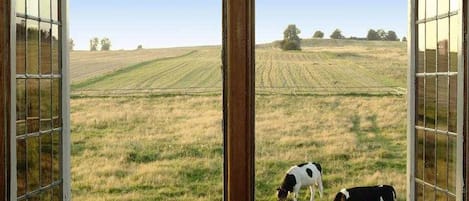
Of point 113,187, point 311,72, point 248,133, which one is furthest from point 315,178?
point 113,187

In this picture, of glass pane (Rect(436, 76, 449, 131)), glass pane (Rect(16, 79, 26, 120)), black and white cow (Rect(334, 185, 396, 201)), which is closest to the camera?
glass pane (Rect(16, 79, 26, 120))

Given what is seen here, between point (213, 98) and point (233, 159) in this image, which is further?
point (213, 98)

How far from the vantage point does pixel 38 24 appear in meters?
2.00

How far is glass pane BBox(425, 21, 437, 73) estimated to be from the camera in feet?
6.75

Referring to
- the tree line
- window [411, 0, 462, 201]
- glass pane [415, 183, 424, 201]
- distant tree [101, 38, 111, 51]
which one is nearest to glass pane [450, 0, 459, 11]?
window [411, 0, 462, 201]

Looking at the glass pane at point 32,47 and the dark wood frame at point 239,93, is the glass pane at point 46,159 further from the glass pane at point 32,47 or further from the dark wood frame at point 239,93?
the dark wood frame at point 239,93

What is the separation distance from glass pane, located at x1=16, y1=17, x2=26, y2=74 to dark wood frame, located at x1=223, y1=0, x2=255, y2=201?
0.79 meters

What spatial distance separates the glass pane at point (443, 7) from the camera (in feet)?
6.48

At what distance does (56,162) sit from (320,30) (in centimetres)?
169

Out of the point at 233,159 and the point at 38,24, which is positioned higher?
the point at 38,24

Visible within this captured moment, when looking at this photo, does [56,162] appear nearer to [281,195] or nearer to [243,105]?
[243,105]

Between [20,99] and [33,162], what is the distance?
0.88 feet

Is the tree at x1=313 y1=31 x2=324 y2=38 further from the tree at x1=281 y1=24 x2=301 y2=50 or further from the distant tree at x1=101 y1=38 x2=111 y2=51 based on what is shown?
the distant tree at x1=101 y1=38 x2=111 y2=51

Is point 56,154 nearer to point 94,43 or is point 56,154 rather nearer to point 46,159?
point 46,159
